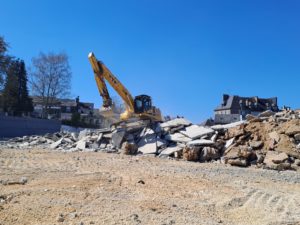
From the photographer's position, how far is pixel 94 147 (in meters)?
20.2

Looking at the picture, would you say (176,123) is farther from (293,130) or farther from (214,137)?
(293,130)

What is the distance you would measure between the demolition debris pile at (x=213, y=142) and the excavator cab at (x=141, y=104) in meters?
2.13

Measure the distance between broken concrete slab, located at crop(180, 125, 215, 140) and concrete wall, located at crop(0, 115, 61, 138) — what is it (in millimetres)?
18300

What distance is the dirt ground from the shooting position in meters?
5.44

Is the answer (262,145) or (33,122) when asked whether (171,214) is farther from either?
(33,122)

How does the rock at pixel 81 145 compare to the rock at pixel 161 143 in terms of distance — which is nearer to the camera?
the rock at pixel 161 143

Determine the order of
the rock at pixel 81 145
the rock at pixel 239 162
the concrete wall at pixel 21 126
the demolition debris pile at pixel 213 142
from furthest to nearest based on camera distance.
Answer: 1. the concrete wall at pixel 21 126
2. the rock at pixel 81 145
3. the demolition debris pile at pixel 213 142
4. the rock at pixel 239 162

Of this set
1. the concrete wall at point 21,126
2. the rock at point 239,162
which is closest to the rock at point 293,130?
the rock at point 239,162

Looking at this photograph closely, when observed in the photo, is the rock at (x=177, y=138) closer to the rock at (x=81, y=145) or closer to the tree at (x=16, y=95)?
the rock at (x=81, y=145)

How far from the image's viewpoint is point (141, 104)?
76.3 ft

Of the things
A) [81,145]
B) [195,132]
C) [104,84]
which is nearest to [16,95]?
[104,84]

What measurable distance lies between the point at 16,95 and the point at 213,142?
3701 centimetres

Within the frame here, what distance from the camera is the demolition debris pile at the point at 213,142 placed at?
1507 centimetres

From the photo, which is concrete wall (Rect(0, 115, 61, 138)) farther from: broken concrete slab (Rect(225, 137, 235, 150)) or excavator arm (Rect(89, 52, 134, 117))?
broken concrete slab (Rect(225, 137, 235, 150))
